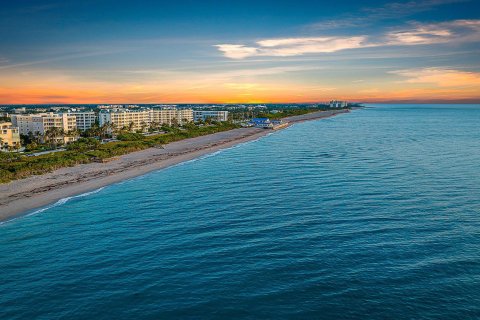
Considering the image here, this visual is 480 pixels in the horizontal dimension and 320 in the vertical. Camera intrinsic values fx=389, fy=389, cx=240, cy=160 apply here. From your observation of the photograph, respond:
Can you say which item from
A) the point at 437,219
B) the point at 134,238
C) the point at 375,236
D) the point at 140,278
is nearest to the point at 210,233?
the point at 134,238

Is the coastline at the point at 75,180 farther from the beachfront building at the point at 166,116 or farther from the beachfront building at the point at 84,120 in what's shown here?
the beachfront building at the point at 166,116

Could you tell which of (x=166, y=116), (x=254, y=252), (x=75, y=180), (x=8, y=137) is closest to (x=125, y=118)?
(x=166, y=116)

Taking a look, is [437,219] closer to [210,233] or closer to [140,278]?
[210,233]

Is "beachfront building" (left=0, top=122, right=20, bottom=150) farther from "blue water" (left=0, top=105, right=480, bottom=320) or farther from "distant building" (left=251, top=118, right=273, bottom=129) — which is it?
"distant building" (left=251, top=118, right=273, bottom=129)

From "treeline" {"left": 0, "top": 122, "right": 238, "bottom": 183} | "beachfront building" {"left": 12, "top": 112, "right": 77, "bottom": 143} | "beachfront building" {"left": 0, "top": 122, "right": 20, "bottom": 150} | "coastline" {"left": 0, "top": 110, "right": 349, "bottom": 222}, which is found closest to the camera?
"coastline" {"left": 0, "top": 110, "right": 349, "bottom": 222}

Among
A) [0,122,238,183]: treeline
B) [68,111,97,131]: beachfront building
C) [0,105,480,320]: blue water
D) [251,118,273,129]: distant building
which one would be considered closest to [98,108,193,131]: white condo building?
[68,111,97,131]: beachfront building

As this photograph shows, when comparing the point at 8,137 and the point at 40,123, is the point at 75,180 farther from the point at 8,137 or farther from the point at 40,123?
the point at 40,123
